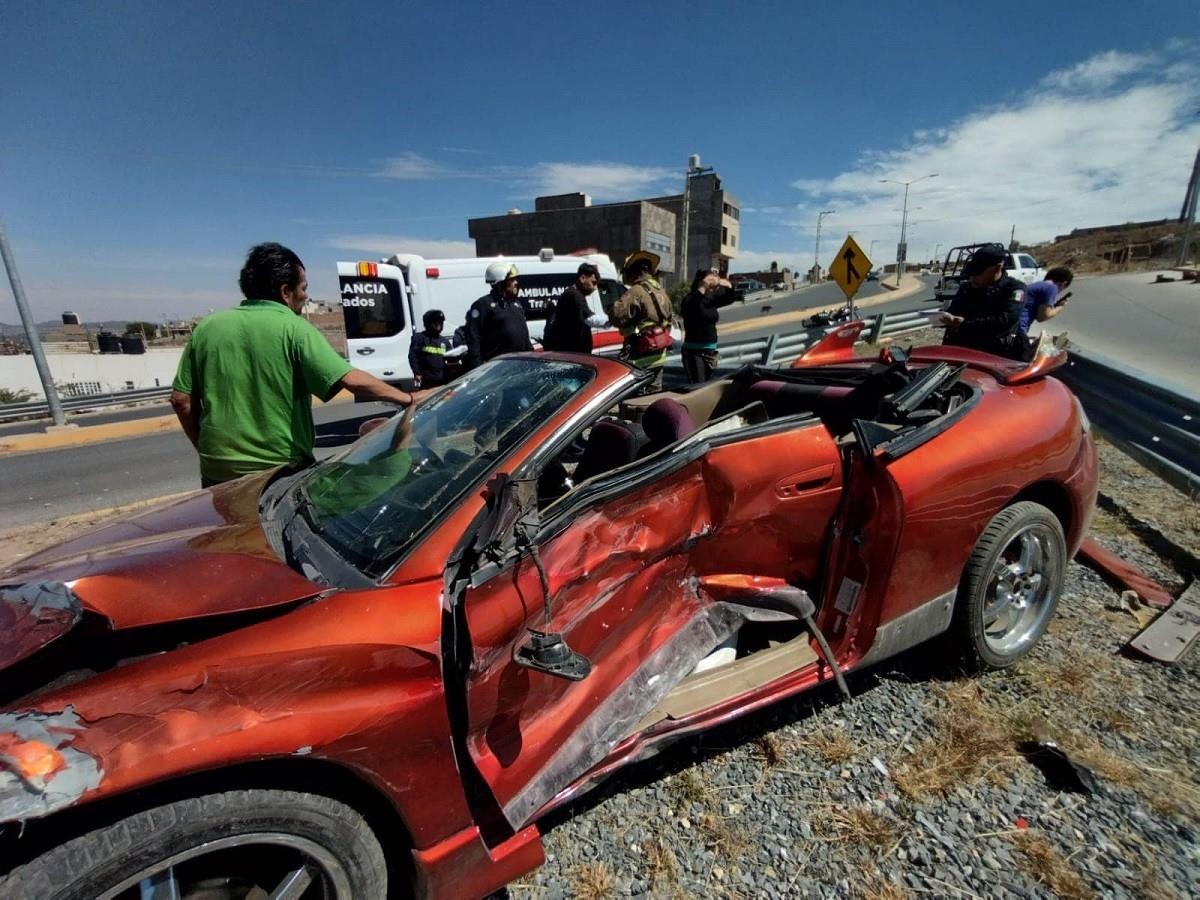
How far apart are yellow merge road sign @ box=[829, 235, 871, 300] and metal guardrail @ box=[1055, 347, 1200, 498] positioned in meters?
6.25

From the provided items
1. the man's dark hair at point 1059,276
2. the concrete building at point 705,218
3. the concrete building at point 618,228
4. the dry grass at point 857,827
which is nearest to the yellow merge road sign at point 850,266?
the man's dark hair at point 1059,276

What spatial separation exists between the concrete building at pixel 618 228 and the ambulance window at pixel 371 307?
1186 inches

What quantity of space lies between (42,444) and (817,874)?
1279 centimetres

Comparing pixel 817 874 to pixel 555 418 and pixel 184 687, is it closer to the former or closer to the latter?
pixel 555 418

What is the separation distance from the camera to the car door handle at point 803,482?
2074 mm

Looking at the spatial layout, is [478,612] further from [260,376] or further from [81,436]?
[81,436]

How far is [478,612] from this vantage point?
157cm

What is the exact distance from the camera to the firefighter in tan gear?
17.9 feet

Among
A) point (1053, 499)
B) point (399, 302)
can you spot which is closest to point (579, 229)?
point (399, 302)

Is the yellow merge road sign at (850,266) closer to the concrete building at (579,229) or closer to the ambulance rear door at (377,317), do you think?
the ambulance rear door at (377,317)

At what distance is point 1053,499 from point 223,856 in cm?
333

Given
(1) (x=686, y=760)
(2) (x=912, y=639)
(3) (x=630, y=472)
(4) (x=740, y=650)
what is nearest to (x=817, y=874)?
(1) (x=686, y=760)

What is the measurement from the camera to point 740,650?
7.62 feet

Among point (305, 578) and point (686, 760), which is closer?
point (305, 578)
